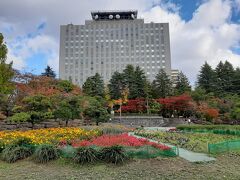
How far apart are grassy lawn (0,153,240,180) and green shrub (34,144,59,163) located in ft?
0.86

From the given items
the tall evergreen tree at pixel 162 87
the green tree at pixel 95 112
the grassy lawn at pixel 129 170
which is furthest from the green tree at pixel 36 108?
the tall evergreen tree at pixel 162 87

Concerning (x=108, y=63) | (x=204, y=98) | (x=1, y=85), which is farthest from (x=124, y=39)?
(x=1, y=85)

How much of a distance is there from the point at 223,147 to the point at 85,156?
6766 mm

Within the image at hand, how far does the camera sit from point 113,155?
9727mm

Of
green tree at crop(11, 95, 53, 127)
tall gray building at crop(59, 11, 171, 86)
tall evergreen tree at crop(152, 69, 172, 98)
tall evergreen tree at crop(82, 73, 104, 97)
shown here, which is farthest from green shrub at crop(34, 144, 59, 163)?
tall gray building at crop(59, 11, 171, 86)

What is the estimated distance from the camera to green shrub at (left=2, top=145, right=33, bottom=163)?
415 inches

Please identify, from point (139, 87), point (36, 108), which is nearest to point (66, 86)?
point (139, 87)

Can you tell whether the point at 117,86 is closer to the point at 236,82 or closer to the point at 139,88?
the point at 139,88

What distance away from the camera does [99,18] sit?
116 m

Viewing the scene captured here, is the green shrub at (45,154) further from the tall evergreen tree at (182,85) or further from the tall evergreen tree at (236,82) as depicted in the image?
the tall evergreen tree at (236,82)

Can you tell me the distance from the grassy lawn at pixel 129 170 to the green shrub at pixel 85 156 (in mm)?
253

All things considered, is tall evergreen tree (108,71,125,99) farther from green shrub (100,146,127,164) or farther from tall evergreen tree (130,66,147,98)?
green shrub (100,146,127,164)

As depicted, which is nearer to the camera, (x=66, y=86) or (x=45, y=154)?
(x=45, y=154)

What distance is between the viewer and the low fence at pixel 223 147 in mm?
12180
